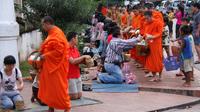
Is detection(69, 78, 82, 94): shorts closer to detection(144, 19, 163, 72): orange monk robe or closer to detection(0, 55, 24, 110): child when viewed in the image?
detection(0, 55, 24, 110): child

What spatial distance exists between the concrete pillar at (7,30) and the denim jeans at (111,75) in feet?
9.14

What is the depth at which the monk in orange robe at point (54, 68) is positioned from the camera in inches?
324

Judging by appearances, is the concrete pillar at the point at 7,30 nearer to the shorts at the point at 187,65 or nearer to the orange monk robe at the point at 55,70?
the orange monk robe at the point at 55,70

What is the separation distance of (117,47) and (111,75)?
2.36 feet

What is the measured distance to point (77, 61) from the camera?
930cm

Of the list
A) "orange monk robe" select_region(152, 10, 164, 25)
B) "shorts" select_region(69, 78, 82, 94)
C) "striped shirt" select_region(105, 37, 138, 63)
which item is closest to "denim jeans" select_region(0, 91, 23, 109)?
"shorts" select_region(69, 78, 82, 94)

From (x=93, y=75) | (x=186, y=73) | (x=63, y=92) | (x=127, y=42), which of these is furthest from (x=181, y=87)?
(x=63, y=92)

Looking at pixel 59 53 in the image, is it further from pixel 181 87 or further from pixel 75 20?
pixel 75 20

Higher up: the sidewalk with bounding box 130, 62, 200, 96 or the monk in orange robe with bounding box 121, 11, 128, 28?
the monk in orange robe with bounding box 121, 11, 128, 28

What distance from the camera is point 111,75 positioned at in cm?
1147

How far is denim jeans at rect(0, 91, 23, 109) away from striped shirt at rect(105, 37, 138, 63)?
298 centimetres

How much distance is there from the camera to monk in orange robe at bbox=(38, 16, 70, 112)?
8.23 meters

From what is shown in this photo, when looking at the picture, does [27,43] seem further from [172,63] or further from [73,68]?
[73,68]

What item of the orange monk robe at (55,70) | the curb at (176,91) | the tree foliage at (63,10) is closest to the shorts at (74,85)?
the orange monk robe at (55,70)
